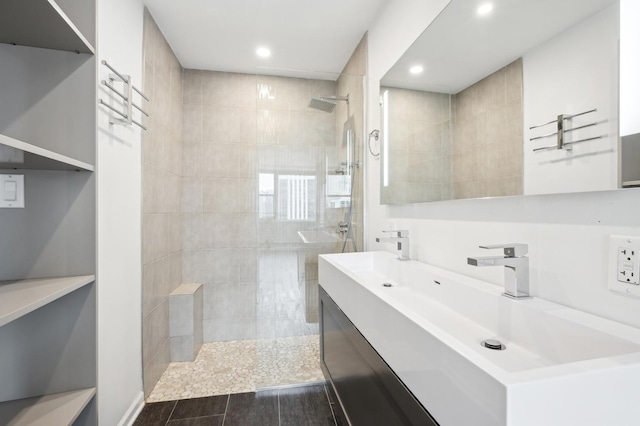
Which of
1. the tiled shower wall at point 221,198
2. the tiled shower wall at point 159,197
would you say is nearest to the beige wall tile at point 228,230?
the tiled shower wall at point 221,198

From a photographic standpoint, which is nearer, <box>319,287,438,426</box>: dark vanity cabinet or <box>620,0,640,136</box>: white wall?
<box>620,0,640,136</box>: white wall

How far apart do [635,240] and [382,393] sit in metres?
0.82

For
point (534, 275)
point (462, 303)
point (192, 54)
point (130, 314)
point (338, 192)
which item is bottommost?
point (130, 314)

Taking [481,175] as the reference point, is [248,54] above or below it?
above

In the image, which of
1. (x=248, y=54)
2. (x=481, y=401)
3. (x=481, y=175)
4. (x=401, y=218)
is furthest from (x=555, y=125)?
(x=248, y=54)

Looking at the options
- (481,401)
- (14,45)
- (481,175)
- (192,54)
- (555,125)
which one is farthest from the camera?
(192,54)

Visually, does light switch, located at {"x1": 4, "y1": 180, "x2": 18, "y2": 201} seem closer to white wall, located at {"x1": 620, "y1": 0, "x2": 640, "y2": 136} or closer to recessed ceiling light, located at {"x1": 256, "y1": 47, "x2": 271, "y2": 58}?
white wall, located at {"x1": 620, "y1": 0, "x2": 640, "y2": 136}

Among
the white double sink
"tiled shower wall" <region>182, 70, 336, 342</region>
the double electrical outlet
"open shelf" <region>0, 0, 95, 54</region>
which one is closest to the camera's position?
the white double sink

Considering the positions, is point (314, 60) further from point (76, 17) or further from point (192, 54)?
point (76, 17)

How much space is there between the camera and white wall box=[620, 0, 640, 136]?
71cm

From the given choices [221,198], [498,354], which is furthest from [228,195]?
[498,354]

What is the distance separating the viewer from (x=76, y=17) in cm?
108

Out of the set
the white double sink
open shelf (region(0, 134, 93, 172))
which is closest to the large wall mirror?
the white double sink

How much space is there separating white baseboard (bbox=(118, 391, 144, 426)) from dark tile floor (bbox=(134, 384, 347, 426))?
27mm
